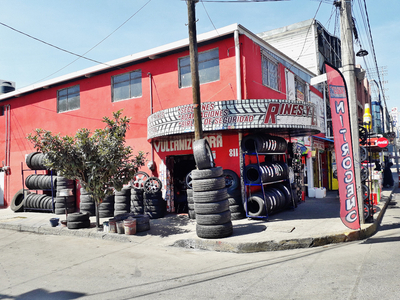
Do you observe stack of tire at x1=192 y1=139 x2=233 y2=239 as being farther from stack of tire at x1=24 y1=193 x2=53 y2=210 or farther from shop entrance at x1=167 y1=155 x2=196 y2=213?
stack of tire at x1=24 y1=193 x2=53 y2=210

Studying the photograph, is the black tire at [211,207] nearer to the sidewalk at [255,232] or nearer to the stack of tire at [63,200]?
the sidewalk at [255,232]

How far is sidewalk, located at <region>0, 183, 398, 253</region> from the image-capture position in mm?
7227

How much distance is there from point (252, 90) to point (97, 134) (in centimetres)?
→ 554

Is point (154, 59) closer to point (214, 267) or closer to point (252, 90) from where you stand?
point (252, 90)

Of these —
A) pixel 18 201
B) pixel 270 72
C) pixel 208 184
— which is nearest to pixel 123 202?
pixel 208 184

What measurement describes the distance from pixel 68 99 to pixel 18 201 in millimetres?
6311

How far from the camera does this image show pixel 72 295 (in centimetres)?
472

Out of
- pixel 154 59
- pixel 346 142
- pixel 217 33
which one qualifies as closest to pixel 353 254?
pixel 346 142

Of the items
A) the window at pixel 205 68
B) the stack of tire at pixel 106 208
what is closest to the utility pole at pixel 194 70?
the window at pixel 205 68

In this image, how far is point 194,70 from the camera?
28.6ft

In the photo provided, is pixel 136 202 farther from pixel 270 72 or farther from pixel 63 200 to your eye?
pixel 270 72

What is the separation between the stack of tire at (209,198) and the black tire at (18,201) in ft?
38.1

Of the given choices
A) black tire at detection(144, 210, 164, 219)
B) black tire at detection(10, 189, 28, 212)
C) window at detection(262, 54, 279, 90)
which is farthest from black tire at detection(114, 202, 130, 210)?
window at detection(262, 54, 279, 90)

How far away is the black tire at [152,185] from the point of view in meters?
11.8
